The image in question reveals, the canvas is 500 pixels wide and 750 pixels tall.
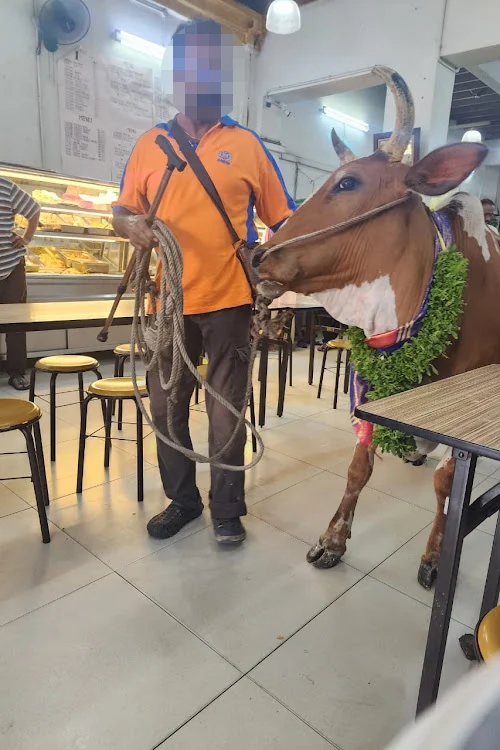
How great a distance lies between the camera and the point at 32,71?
17.2ft

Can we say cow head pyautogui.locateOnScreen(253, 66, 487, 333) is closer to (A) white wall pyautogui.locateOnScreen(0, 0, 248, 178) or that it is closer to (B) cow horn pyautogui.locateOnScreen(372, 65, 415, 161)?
(B) cow horn pyautogui.locateOnScreen(372, 65, 415, 161)

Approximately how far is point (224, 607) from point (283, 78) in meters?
6.60

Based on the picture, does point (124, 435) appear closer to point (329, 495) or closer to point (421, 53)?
point (329, 495)

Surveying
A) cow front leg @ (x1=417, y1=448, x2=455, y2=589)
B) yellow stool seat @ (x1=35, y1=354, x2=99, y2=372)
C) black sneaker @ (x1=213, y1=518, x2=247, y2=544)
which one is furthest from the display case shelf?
cow front leg @ (x1=417, y1=448, x2=455, y2=589)

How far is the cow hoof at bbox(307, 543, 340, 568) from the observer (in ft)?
6.71

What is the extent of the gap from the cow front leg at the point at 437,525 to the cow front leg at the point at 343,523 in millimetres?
265

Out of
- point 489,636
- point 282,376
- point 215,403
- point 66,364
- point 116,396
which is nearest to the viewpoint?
point 489,636

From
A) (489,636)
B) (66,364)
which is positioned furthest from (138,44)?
(489,636)

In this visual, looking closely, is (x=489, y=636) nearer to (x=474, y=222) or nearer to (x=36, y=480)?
(x=474, y=222)

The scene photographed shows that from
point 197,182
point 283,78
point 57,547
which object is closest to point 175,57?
point 197,182

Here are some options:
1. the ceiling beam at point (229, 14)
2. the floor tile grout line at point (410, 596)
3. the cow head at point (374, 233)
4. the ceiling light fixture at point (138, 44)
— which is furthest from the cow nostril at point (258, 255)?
the ceiling light fixture at point (138, 44)

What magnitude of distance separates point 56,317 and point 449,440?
177 cm

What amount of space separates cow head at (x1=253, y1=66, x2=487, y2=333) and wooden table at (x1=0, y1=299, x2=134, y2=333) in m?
0.91

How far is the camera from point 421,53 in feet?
17.0
